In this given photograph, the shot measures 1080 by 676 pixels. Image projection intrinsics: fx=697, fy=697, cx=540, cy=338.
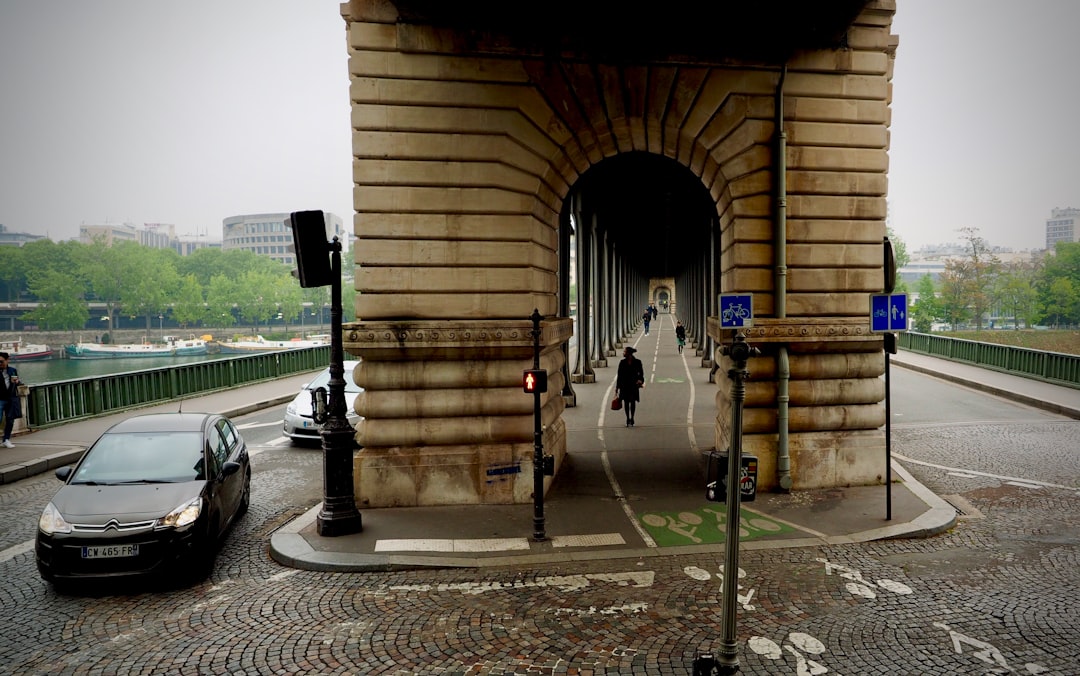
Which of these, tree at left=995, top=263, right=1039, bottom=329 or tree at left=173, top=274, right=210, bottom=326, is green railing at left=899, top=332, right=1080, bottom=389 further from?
tree at left=173, top=274, right=210, bottom=326

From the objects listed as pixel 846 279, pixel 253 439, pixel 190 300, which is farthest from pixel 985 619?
pixel 190 300

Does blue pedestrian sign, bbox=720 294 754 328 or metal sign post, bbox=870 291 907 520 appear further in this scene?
blue pedestrian sign, bbox=720 294 754 328

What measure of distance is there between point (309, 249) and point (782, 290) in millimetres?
7782

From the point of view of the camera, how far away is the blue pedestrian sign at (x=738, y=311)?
11508 millimetres

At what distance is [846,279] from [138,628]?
1155 cm

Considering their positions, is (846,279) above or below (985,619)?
above

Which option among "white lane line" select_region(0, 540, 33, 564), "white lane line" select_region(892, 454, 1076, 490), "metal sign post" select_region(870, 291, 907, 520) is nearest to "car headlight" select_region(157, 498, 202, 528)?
"white lane line" select_region(0, 540, 33, 564)

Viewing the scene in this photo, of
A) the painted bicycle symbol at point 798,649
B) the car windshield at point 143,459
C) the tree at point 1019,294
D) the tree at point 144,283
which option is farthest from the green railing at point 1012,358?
the tree at point 144,283

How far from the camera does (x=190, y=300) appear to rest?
8662 centimetres

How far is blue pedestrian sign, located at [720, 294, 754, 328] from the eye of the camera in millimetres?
11508

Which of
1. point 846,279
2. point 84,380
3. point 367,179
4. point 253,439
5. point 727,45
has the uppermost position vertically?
point 727,45

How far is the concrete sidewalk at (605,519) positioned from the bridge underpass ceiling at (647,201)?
36.2ft

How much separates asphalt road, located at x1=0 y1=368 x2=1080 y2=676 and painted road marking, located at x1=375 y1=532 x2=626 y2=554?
2.13 ft

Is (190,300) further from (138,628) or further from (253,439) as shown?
(138,628)
